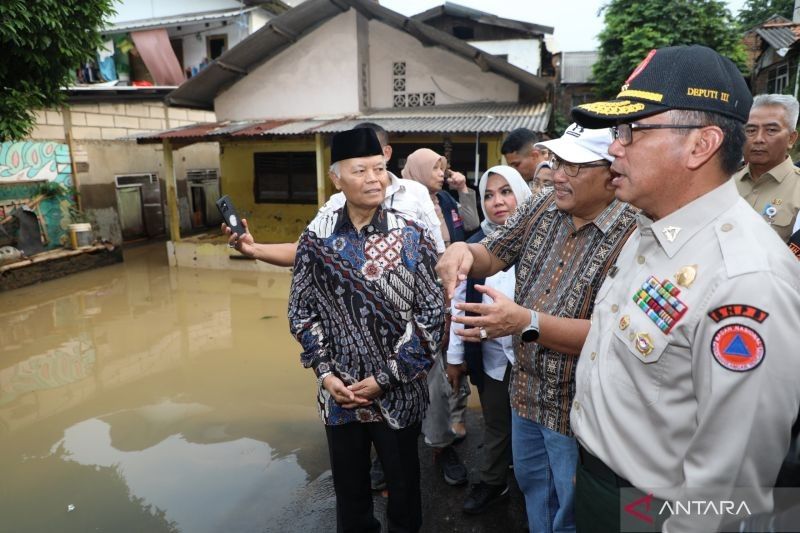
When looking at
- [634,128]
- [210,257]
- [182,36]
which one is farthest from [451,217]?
[182,36]

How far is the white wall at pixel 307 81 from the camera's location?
10.2m

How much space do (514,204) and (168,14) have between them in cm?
1852

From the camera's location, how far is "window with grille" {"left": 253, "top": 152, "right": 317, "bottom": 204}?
37.5 ft

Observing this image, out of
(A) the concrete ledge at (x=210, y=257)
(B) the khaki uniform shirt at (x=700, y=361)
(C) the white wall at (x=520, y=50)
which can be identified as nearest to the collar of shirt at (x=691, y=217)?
(B) the khaki uniform shirt at (x=700, y=361)

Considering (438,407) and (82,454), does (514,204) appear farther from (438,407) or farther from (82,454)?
(82,454)

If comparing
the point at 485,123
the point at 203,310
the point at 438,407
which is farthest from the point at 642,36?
the point at 438,407

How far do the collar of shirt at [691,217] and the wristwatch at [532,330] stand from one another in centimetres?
49

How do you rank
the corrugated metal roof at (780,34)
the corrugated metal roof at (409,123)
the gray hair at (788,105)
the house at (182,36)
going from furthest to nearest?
the house at (182,36) < the corrugated metal roof at (780,34) < the corrugated metal roof at (409,123) < the gray hair at (788,105)

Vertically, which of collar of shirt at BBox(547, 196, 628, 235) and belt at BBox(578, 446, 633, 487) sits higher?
collar of shirt at BBox(547, 196, 628, 235)

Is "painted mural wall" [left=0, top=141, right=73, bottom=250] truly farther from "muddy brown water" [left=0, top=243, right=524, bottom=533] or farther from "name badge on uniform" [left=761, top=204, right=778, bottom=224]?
"name badge on uniform" [left=761, top=204, right=778, bottom=224]

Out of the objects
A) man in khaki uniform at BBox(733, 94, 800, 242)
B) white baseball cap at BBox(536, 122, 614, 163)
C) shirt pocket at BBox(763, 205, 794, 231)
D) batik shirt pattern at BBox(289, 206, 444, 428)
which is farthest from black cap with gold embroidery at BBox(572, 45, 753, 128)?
shirt pocket at BBox(763, 205, 794, 231)

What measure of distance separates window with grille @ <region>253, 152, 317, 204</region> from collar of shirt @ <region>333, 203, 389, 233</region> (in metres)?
9.45

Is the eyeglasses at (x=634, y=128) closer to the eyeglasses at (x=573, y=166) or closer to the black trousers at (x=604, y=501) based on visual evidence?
the eyeglasses at (x=573, y=166)

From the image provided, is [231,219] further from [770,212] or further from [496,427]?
[770,212]
